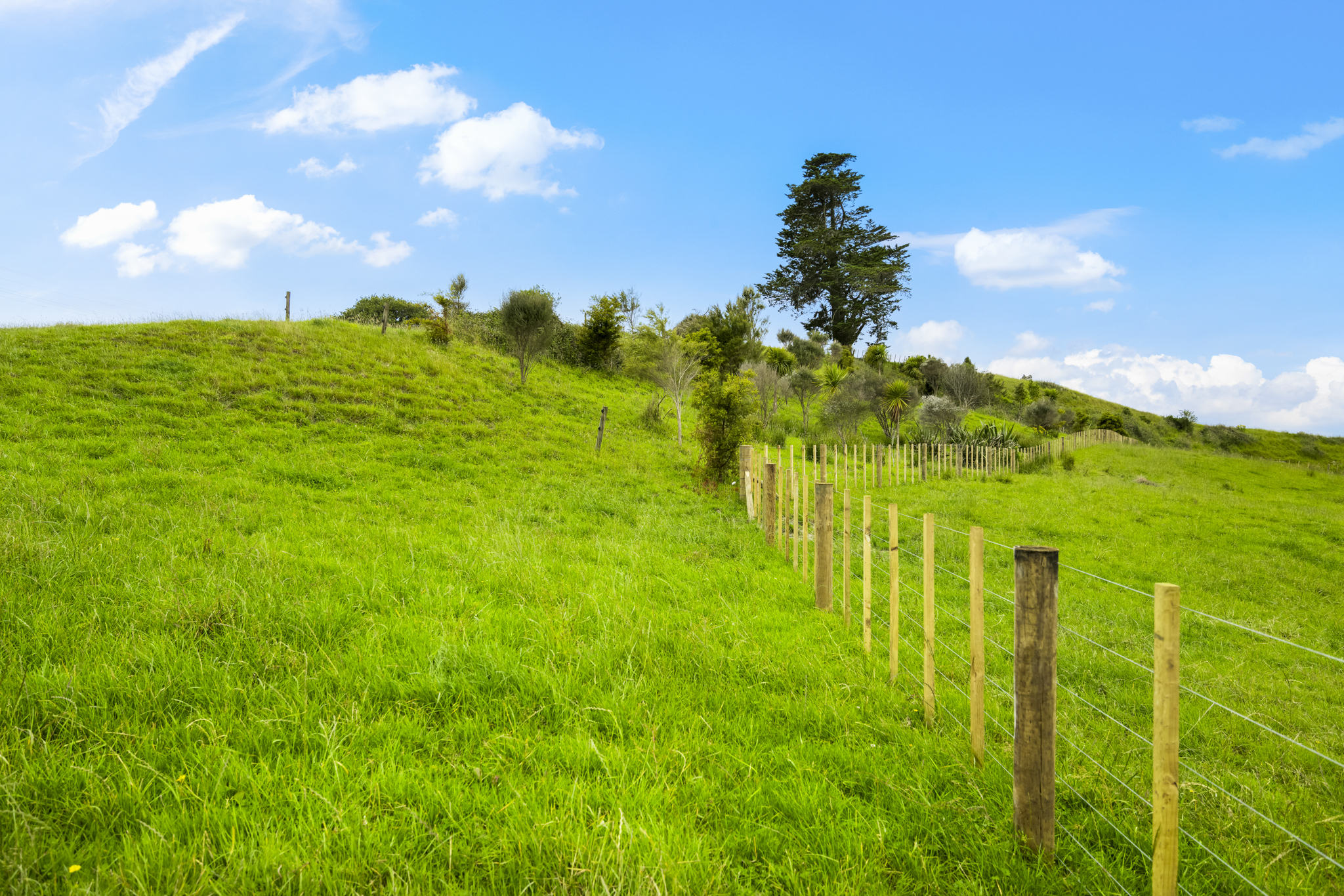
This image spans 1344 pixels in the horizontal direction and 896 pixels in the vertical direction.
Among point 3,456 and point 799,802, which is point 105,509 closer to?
point 3,456

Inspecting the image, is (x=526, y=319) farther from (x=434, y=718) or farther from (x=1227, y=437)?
(x=1227, y=437)

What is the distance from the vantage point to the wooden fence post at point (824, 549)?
19.1 ft

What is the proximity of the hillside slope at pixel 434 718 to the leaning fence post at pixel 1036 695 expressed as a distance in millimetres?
167

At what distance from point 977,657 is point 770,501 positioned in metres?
5.71

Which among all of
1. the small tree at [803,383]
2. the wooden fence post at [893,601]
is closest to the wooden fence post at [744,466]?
the wooden fence post at [893,601]

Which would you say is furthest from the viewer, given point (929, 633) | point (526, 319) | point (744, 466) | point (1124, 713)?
point (526, 319)

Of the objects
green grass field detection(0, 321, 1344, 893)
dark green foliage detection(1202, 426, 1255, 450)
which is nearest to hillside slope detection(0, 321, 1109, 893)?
green grass field detection(0, 321, 1344, 893)

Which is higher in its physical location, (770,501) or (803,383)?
(803,383)

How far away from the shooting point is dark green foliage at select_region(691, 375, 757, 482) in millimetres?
14609

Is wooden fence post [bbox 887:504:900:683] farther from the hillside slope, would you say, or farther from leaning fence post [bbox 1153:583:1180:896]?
leaning fence post [bbox 1153:583:1180:896]

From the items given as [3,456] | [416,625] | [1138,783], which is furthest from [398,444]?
[1138,783]

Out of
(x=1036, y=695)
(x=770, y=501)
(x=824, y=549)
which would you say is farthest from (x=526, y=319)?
(x=1036, y=695)

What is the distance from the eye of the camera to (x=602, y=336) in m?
32.6

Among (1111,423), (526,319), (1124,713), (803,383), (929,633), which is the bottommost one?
(1124,713)
